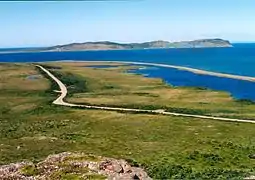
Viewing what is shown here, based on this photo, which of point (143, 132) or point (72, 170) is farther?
point (143, 132)

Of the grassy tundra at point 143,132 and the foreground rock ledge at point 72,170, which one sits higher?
the foreground rock ledge at point 72,170

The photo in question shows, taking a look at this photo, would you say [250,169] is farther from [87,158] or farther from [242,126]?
[242,126]

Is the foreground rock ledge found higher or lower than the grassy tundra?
higher

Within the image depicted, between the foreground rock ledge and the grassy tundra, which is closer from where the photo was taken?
the foreground rock ledge

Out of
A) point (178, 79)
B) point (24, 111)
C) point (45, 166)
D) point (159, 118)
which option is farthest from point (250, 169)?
point (178, 79)

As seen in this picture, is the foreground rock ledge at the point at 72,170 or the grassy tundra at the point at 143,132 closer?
the foreground rock ledge at the point at 72,170
